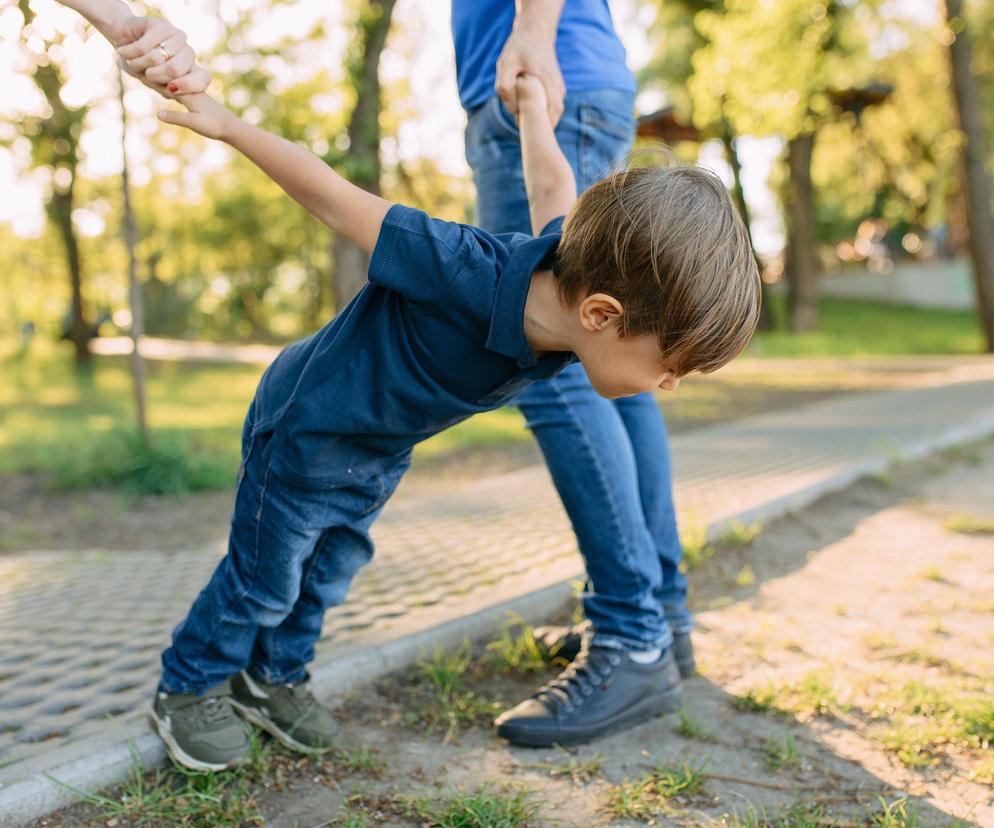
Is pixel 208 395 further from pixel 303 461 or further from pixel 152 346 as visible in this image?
pixel 152 346

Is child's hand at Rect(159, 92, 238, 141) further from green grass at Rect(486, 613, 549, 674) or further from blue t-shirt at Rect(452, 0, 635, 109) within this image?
green grass at Rect(486, 613, 549, 674)

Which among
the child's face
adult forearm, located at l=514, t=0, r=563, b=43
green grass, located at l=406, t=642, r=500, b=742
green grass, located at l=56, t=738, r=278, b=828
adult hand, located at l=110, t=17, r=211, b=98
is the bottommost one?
green grass, located at l=406, t=642, r=500, b=742

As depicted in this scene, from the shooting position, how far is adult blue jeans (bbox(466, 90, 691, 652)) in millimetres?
2336

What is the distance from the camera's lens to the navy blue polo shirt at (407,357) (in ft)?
5.59

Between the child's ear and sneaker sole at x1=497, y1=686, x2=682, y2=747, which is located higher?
the child's ear

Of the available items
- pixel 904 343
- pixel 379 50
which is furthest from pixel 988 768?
pixel 904 343

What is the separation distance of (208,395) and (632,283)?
451 inches

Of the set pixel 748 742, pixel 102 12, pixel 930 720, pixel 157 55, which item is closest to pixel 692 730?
pixel 748 742

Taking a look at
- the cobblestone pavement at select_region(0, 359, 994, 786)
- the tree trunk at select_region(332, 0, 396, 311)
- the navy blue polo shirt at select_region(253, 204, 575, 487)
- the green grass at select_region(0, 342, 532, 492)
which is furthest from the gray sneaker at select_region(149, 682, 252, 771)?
the tree trunk at select_region(332, 0, 396, 311)

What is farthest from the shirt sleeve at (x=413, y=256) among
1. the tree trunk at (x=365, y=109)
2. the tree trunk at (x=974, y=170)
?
the tree trunk at (x=974, y=170)

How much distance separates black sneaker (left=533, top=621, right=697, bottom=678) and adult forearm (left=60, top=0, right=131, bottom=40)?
69.2 inches

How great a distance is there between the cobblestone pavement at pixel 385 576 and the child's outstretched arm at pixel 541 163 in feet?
4.22

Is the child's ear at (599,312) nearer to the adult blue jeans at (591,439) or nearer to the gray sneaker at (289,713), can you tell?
the adult blue jeans at (591,439)

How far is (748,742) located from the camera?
2.24m
